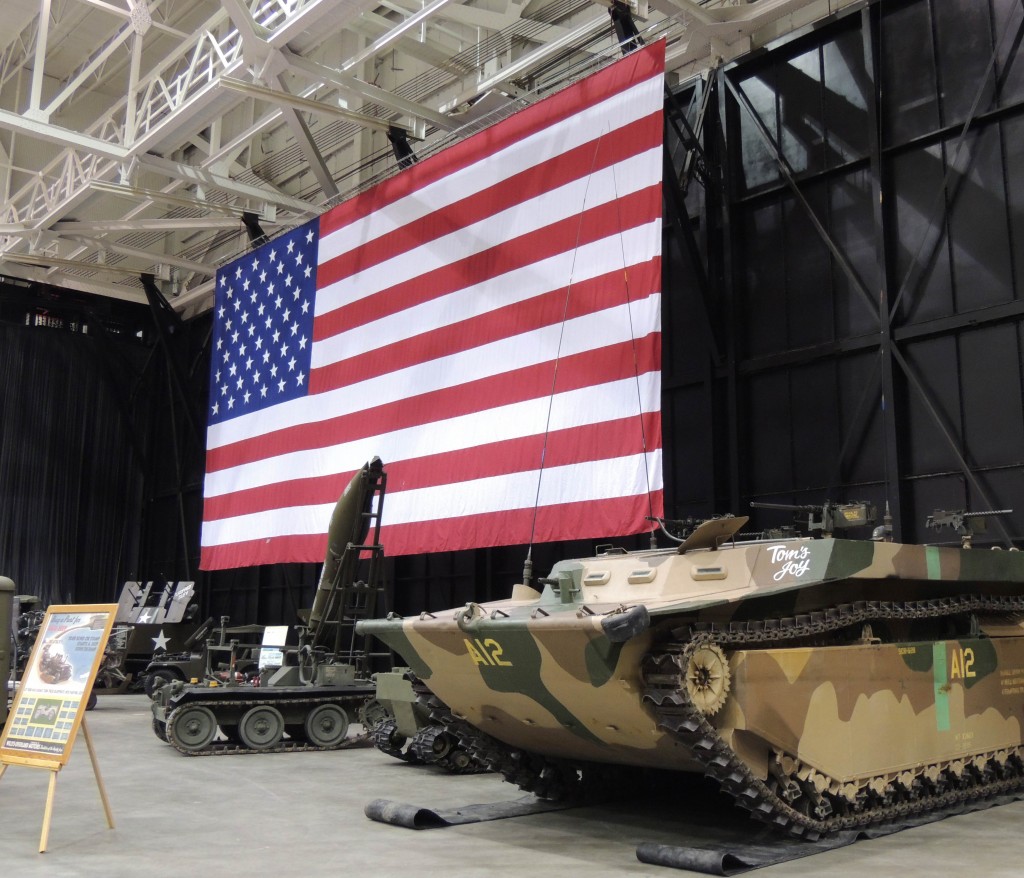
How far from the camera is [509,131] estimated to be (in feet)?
44.0

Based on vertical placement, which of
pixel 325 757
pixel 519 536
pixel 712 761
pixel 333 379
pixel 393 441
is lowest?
pixel 325 757

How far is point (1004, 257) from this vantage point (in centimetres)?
1141

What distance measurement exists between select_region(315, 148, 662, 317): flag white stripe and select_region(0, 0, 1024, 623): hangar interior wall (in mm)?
2325

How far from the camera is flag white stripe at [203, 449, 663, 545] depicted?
430 inches

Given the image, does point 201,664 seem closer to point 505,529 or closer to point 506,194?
point 505,529

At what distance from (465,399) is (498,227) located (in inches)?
86.4

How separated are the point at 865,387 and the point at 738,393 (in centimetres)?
192

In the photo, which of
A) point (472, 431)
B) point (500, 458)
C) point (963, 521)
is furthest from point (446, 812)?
point (472, 431)

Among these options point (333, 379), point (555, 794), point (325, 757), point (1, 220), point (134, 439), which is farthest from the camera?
point (134, 439)

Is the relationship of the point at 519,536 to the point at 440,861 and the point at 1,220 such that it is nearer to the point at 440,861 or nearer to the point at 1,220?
the point at 440,861

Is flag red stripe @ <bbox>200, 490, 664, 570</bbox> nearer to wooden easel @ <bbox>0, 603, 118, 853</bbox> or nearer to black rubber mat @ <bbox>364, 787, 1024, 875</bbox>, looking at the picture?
black rubber mat @ <bbox>364, 787, 1024, 875</bbox>

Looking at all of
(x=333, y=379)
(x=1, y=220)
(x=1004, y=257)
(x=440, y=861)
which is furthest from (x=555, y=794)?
(x=1, y=220)

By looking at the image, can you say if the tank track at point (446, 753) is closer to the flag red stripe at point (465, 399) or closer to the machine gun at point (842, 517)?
the flag red stripe at point (465, 399)

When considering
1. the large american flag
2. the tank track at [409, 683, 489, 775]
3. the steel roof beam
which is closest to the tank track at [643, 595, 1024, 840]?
the large american flag
